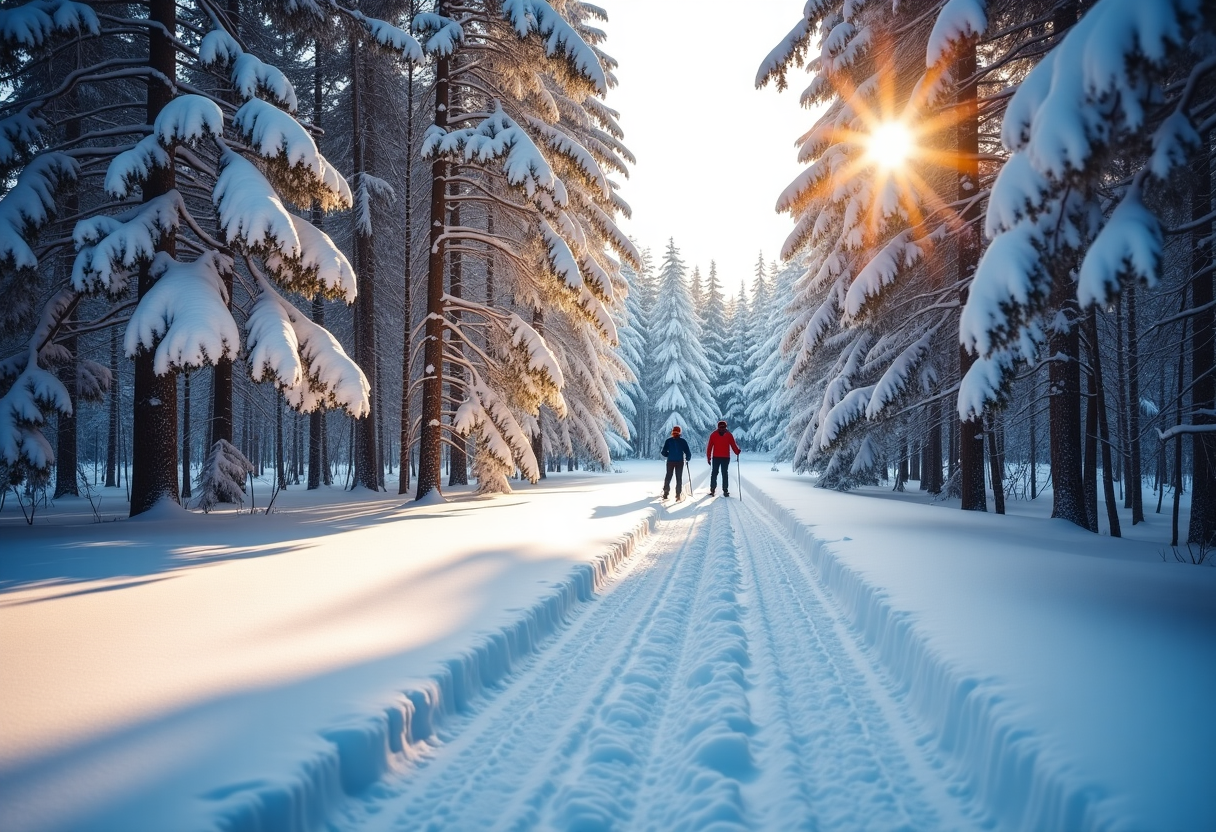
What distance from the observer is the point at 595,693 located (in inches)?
157

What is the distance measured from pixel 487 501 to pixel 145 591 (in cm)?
859

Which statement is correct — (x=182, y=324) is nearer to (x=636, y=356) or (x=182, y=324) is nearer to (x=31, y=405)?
(x=31, y=405)

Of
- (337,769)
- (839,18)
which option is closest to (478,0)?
(839,18)

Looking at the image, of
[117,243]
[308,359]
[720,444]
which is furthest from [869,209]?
[117,243]

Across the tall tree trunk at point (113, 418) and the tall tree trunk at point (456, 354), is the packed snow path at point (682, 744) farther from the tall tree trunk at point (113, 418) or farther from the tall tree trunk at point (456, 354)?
the tall tree trunk at point (113, 418)

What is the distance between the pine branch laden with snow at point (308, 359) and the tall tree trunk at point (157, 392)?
1.51 m

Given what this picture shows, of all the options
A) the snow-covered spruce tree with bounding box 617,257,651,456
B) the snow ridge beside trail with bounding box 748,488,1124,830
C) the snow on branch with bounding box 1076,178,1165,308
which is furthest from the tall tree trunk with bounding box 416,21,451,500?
the snow-covered spruce tree with bounding box 617,257,651,456

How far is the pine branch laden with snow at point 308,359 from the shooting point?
8.88 m

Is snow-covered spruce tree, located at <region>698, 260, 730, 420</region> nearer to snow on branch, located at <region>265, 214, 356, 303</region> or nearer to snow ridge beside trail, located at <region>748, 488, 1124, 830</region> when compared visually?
snow on branch, located at <region>265, 214, 356, 303</region>

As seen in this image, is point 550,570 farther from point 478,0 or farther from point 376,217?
point 376,217

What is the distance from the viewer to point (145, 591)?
5348 millimetres

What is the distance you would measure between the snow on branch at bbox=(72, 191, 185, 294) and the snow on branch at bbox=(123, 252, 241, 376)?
42 cm

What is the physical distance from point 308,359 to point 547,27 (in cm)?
726

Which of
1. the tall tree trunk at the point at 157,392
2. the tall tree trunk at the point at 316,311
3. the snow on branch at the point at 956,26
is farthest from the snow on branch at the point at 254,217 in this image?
the snow on branch at the point at 956,26
